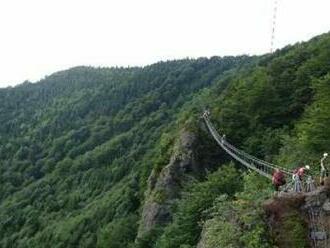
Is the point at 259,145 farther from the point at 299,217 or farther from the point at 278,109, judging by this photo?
the point at 299,217

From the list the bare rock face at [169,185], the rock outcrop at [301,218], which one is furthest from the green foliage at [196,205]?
the rock outcrop at [301,218]

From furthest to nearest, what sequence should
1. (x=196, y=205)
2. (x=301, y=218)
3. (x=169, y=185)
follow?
(x=169, y=185)
(x=196, y=205)
(x=301, y=218)

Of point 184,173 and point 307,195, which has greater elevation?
point 307,195

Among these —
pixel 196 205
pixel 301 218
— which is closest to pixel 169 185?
pixel 196 205

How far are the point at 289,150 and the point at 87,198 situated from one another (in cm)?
11216

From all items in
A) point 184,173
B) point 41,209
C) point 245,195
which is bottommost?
point 41,209

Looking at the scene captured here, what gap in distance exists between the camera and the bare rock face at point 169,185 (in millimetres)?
58156

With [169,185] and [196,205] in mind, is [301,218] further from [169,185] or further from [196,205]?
[169,185]

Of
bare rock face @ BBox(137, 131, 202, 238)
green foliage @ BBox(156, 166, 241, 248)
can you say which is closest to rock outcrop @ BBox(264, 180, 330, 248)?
green foliage @ BBox(156, 166, 241, 248)

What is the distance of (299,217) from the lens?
25.7 m

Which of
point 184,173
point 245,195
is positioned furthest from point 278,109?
point 245,195

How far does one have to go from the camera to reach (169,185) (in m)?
59.2

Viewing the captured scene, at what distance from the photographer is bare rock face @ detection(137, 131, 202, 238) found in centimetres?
5816

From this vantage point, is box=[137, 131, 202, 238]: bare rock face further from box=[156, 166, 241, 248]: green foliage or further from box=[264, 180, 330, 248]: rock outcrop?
box=[264, 180, 330, 248]: rock outcrop
